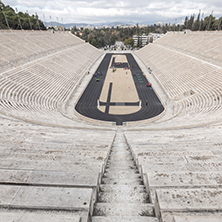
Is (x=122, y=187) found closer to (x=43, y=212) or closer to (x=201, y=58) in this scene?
(x=43, y=212)

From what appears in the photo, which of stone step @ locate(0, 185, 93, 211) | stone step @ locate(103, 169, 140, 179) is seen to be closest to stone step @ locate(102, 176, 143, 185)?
stone step @ locate(103, 169, 140, 179)

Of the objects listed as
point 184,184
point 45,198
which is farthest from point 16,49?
point 184,184

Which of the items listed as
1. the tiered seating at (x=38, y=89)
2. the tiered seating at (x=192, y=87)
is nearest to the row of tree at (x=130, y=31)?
the tiered seating at (x=192, y=87)

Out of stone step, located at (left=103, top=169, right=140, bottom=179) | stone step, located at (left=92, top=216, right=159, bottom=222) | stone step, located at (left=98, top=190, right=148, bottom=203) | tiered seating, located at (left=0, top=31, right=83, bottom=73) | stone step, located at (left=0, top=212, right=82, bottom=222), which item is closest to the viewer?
stone step, located at (left=0, top=212, right=82, bottom=222)

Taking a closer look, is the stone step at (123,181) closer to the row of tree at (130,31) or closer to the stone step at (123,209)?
the stone step at (123,209)

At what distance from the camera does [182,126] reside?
41.9ft

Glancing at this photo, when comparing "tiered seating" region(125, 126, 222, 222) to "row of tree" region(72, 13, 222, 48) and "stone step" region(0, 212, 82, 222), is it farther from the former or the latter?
"row of tree" region(72, 13, 222, 48)

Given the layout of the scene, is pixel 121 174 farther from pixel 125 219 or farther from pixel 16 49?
pixel 16 49

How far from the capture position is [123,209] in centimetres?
328

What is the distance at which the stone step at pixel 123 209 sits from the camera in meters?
3.14

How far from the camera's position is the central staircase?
3.02m

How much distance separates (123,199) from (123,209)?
414 mm

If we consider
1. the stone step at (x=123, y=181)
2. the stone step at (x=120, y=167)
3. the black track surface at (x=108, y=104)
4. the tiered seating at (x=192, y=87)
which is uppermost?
the stone step at (x=123, y=181)

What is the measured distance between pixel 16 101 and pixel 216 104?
80.8 feet
